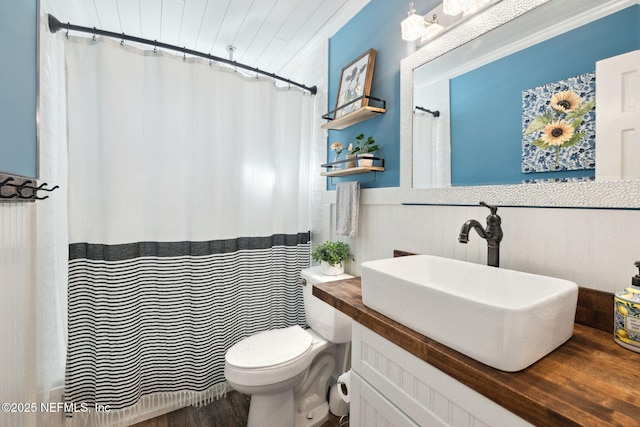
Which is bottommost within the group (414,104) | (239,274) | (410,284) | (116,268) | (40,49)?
(239,274)

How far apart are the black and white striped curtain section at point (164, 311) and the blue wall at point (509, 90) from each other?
135cm

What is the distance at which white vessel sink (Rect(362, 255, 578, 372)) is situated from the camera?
57 centimetres

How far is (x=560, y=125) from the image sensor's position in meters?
0.86

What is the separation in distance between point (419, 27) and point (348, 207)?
94 centimetres

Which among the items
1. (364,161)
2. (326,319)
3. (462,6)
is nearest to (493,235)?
(364,161)

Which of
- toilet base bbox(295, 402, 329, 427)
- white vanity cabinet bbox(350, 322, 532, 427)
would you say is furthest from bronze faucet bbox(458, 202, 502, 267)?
toilet base bbox(295, 402, 329, 427)

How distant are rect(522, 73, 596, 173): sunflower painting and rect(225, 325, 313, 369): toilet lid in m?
1.29

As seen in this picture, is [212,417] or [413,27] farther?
[212,417]

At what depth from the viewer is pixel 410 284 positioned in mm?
763

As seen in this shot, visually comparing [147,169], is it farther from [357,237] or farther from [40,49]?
[357,237]

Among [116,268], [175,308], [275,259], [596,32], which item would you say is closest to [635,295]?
[596,32]

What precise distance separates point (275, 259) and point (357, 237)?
64cm

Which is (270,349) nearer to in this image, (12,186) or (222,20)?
(12,186)

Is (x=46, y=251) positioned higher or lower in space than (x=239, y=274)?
higher
